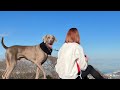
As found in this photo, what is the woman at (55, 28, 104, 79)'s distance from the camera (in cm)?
398

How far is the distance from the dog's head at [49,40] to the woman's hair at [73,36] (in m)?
0.90

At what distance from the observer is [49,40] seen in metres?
5.11

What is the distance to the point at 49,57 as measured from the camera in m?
5.39

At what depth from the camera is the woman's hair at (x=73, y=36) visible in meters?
3.98

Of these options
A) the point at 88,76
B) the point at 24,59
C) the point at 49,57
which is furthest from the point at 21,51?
the point at 88,76

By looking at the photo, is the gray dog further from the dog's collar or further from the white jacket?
the white jacket

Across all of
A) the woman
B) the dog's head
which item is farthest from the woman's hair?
the dog's head

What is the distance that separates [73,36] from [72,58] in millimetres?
293

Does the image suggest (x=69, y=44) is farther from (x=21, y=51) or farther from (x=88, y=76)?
(x=21, y=51)

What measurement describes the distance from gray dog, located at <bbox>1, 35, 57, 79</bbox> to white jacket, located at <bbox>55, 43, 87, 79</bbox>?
0.93 m

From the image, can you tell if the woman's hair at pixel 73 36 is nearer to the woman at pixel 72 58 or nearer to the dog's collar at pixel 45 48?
the woman at pixel 72 58
